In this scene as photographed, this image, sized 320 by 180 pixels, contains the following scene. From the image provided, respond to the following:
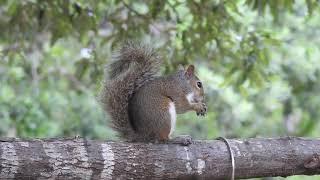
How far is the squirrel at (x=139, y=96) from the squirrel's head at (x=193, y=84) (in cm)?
16

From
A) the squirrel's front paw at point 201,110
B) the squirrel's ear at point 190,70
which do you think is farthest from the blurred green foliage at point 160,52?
the squirrel's front paw at point 201,110

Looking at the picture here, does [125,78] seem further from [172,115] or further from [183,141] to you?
[183,141]

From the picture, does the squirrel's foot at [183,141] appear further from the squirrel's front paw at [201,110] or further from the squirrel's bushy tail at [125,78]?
the squirrel's front paw at [201,110]

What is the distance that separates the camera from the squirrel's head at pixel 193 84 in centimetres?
268

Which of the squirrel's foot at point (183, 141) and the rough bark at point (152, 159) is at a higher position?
the squirrel's foot at point (183, 141)

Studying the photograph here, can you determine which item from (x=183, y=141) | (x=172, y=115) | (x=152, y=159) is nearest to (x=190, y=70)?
(x=172, y=115)

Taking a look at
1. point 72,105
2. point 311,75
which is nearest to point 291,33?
point 311,75

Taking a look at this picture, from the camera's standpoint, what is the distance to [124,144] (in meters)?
2.00

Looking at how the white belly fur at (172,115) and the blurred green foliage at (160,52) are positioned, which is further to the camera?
the blurred green foliage at (160,52)

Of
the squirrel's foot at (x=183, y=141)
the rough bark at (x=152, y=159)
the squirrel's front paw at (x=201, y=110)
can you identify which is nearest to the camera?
the rough bark at (x=152, y=159)

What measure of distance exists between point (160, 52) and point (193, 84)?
0.34 m

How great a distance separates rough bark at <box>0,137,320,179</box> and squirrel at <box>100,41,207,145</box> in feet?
0.37

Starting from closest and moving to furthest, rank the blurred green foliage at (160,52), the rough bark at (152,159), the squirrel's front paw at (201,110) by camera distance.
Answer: the rough bark at (152,159) → the squirrel's front paw at (201,110) → the blurred green foliage at (160,52)

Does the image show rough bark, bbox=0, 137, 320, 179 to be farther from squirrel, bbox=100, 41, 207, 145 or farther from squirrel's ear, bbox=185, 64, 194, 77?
squirrel's ear, bbox=185, 64, 194, 77
